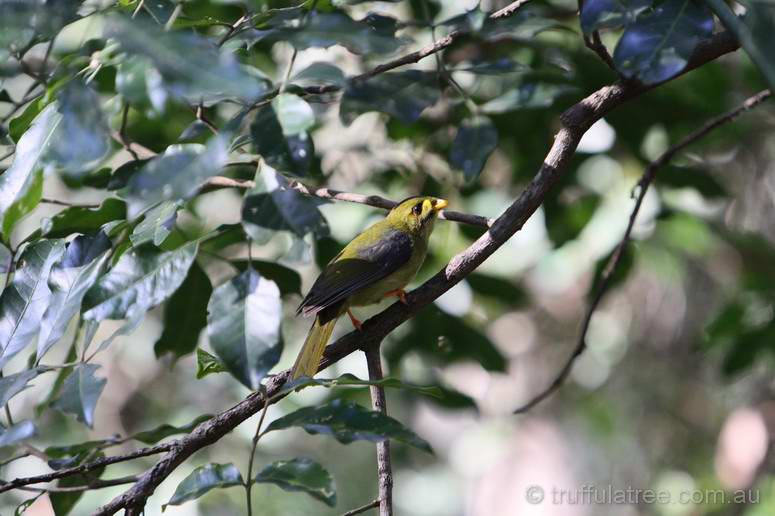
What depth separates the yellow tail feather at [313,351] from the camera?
2283 millimetres

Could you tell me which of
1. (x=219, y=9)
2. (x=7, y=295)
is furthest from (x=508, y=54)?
(x=7, y=295)

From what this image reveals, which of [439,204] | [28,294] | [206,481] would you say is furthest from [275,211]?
[439,204]

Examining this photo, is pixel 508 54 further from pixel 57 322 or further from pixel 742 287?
pixel 57 322

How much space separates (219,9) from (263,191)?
2.48m

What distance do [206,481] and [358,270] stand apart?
1424 millimetres

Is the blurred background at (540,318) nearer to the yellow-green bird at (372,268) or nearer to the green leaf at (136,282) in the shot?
the yellow-green bird at (372,268)

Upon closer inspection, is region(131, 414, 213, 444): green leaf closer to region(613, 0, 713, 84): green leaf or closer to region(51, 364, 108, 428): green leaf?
region(51, 364, 108, 428): green leaf

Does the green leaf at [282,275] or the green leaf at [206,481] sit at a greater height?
the green leaf at [206,481]

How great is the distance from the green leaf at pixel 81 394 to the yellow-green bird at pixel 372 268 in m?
0.91

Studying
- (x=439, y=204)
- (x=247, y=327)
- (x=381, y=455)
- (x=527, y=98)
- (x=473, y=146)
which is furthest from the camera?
(x=439, y=204)

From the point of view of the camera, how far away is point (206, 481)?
161 centimetres

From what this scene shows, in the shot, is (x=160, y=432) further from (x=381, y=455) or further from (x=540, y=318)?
(x=540, y=318)

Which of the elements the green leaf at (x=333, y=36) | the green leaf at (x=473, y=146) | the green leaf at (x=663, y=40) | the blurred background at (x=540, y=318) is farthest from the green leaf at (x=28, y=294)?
the green leaf at (x=663, y=40)

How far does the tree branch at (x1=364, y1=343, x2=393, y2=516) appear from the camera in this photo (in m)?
1.97
